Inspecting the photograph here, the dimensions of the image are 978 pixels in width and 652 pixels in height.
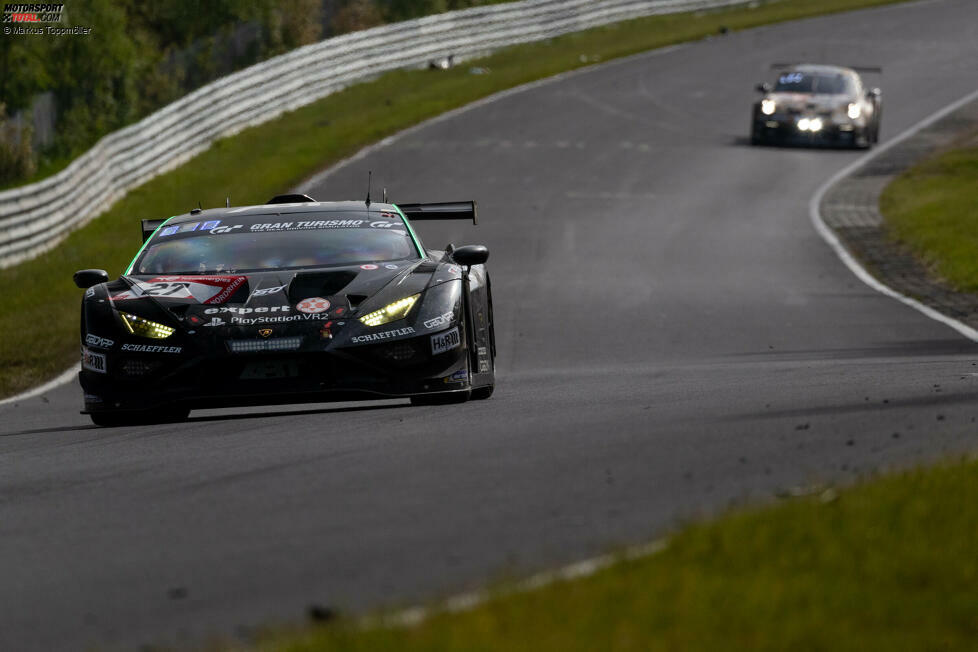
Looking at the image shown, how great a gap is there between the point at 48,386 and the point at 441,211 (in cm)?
434

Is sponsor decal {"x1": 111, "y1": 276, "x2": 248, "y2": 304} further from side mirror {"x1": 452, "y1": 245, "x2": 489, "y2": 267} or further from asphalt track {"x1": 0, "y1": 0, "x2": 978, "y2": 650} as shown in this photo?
side mirror {"x1": 452, "y1": 245, "x2": 489, "y2": 267}

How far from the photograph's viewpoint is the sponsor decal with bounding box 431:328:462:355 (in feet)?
33.3

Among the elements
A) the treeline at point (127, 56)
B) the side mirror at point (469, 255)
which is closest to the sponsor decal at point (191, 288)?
the side mirror at point (469, 255)

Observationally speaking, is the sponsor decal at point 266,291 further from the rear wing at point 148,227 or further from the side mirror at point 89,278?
the rear wing at point 148,227

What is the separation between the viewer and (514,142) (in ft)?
109

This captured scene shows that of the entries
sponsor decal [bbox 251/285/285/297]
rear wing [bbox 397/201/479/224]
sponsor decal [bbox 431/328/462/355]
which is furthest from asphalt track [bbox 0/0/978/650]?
rear wing [bbox 397/201/479/224]

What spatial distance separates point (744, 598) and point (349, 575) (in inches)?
49.1

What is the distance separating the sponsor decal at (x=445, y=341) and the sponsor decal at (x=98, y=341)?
179 centimetres

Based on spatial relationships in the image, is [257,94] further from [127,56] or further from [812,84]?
[812,84]

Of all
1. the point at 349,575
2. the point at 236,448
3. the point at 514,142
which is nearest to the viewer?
the point at 349,575

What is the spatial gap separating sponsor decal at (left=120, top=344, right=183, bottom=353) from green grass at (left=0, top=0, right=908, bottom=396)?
5.32m

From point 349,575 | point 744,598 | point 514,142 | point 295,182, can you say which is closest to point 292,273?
point 349,575

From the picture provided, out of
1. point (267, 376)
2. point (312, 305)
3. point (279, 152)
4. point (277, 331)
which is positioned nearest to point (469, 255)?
point (312, 305)

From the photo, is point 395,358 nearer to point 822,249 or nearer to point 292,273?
point 292,273
